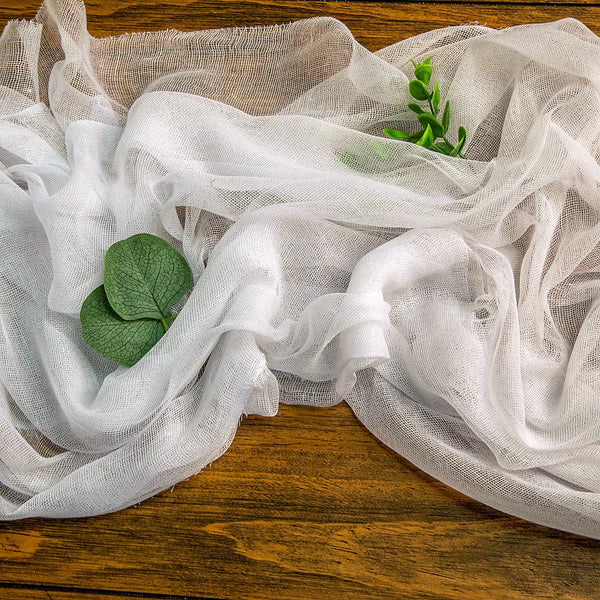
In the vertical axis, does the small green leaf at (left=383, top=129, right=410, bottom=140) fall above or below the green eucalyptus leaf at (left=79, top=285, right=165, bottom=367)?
above

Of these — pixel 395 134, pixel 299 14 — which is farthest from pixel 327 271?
pixel 299 14

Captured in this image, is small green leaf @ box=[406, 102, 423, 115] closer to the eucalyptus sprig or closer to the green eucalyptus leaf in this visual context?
the eucalyptus sprig

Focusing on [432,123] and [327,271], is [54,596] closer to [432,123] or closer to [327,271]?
[327,271]

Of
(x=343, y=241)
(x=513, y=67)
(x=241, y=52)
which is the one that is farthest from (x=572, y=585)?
(x=241, y=52)

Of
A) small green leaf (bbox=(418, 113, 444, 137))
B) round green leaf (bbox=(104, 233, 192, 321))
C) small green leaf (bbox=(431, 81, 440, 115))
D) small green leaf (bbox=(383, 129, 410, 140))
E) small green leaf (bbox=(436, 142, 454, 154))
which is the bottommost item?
round green leaf (bbox=(104, 233, 192, 321))

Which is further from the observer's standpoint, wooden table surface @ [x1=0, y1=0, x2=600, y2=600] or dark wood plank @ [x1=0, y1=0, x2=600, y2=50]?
dark wood plank @ [x1=0, y1=0, x2=600, y2=50]

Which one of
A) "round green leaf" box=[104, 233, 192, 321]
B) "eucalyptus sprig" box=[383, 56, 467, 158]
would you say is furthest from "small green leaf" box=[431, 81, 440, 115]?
"round green leaf" box=[104, 233, 192, 321]

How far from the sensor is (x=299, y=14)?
74 centimetres

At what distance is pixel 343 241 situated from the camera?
0.62m

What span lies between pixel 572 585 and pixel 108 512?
1.23ft

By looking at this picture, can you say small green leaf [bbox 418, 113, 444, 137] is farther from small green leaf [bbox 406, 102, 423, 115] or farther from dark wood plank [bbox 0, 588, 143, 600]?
dark wood plank [bbox 0, 588, 143, 600]

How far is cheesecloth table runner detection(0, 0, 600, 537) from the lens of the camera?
57 cm

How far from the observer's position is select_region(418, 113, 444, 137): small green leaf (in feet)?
2.08

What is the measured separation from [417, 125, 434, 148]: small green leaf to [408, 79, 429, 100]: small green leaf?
32mm
